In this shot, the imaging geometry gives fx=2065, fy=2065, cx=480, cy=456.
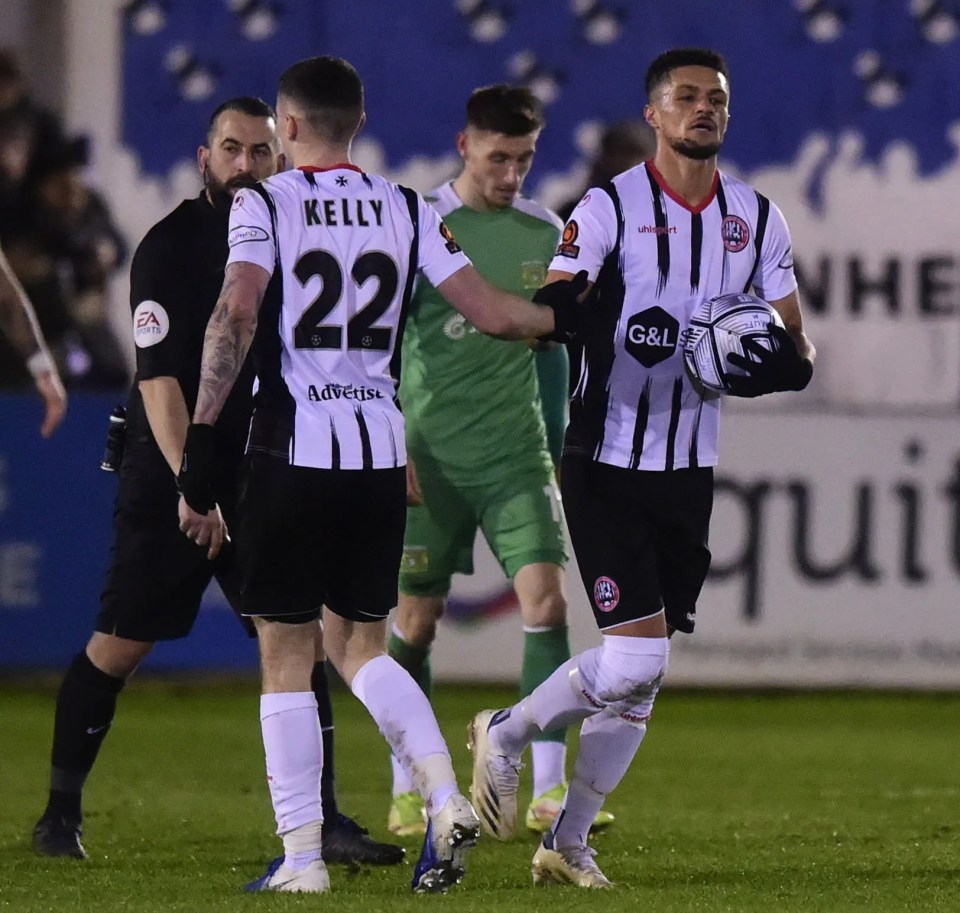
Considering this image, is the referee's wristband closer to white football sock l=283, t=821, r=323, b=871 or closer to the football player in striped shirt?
the football player in striped shirt

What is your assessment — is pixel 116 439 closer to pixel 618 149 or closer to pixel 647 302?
pixel 647 302

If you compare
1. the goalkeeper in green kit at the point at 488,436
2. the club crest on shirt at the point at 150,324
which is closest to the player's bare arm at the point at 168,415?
the club crest on shirt at the point at 150,324

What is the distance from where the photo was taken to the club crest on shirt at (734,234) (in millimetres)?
5105

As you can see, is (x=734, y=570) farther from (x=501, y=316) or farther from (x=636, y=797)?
(x=501, y=316)

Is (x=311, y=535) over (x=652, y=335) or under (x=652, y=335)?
under

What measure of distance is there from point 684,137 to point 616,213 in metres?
0.25

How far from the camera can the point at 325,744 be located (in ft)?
18.5

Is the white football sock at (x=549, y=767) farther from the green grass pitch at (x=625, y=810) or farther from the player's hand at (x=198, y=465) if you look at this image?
the player's hand at (x=198, y=465)

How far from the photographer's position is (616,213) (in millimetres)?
5047

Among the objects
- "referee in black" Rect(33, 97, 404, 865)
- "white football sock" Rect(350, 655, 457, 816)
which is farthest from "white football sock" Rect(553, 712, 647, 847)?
"referee in black" Rect(33, 97, 404, 865)

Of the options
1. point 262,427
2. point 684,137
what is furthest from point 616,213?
point 262,427

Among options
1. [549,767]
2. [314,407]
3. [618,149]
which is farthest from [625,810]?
[618,149]

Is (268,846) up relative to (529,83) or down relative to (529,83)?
down

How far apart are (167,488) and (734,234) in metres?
1.64
